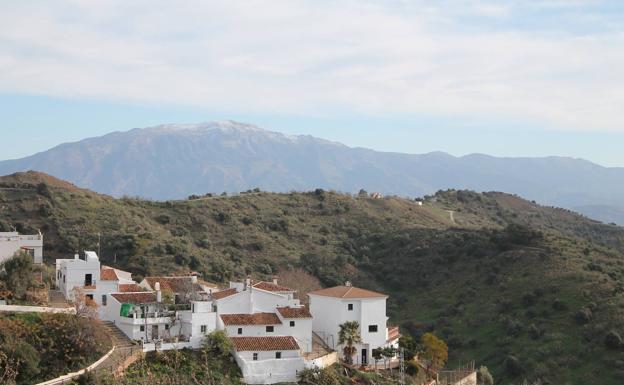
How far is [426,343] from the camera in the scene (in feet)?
147

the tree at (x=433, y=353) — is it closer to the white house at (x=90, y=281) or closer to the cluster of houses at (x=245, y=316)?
the cluster of houses at (x=245, y=316)

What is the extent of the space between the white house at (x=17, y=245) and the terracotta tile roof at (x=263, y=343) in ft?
38.3

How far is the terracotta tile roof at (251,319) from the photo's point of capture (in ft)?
130

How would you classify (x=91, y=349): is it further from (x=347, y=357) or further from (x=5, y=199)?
(x=5, y=199)

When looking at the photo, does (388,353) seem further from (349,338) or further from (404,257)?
(404,257)

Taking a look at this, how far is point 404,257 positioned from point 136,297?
119 feet

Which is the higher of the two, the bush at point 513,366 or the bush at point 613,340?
the bush at point 613,340

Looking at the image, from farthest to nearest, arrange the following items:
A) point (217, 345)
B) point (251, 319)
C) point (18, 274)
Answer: point (251, 319)
point (18, 274)
point (217, 345)

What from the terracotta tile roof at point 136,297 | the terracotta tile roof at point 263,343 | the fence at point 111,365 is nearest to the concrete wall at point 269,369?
the terracotta tile roof at point 263,343

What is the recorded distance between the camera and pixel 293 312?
41156 millimetres

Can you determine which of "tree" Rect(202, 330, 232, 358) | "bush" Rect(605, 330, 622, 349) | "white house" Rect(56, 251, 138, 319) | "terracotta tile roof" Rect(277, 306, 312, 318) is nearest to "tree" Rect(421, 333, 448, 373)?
"terracotta tile roof" Rect(277, 306, 312, 318)

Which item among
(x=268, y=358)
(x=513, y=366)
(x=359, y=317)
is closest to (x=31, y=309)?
(x=268, y=358)

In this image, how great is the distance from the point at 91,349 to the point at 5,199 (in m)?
40.3

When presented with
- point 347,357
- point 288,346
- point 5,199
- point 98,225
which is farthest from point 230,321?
point 5,199
